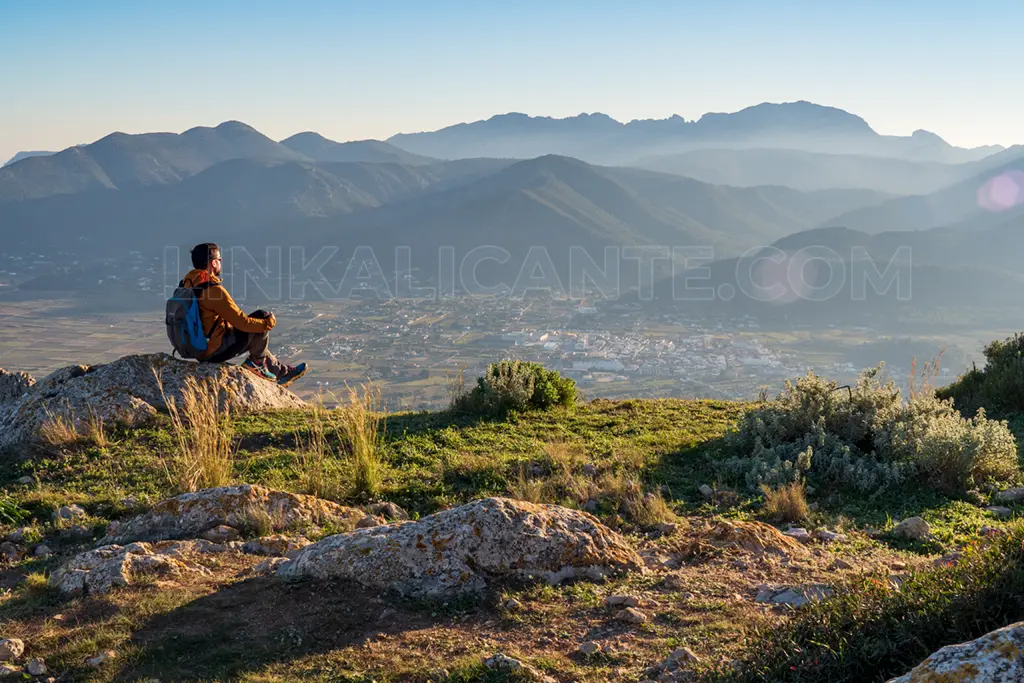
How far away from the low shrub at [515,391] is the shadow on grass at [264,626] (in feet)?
19.6

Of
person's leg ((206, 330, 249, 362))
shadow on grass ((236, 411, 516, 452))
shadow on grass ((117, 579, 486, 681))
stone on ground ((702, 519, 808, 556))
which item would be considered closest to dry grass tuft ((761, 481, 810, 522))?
stone on ground ((702, 519, 808, 556))

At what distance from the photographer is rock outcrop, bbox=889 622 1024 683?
238cm

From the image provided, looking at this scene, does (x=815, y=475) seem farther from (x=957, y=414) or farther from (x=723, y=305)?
(x=723, y=305)

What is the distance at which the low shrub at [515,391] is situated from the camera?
1070cm

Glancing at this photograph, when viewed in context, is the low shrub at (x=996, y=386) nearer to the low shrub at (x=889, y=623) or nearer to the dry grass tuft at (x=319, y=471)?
the low shrub at (x=889, y=623)

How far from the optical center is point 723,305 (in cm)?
15938

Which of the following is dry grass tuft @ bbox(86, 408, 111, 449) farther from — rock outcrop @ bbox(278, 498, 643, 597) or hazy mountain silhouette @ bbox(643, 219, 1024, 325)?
hazy mountain silhouette @ bbox(643, 219, 1024, 325)

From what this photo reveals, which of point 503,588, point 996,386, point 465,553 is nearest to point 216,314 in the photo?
point 465,553

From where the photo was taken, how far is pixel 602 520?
6.35m

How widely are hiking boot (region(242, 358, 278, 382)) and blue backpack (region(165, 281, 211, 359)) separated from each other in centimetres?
89

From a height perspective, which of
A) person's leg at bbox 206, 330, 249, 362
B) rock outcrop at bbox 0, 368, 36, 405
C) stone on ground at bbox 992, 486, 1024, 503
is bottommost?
stone on ground at bbox 992, 486, 1024, 503

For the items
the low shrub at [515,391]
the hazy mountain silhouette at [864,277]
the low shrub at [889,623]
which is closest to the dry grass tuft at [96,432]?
the low shrub at [515,391]

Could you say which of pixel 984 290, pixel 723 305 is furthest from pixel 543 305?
pixel 984 290

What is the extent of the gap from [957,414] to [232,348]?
9400mm
